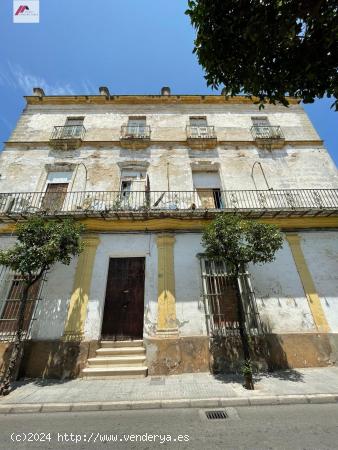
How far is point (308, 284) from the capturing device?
316 inches

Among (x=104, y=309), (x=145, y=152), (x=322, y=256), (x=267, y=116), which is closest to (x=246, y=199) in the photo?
(x=322, y=256)

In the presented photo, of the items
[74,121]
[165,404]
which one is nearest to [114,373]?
[165,404]

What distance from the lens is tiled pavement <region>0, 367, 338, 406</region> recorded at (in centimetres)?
471

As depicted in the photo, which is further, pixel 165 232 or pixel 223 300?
pixel 165 232

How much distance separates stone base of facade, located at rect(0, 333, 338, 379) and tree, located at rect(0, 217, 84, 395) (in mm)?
650

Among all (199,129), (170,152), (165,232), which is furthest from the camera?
(199,129)

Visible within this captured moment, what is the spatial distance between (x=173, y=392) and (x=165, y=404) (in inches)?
27.9

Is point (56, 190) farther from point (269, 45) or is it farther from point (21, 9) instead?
point (269, 45)

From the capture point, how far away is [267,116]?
1373cm

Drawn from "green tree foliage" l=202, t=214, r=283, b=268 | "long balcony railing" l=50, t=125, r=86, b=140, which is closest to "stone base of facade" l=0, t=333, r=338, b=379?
"green tree foliage" l=202, t=214, r=283, b=268

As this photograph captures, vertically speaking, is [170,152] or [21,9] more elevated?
[21,9]

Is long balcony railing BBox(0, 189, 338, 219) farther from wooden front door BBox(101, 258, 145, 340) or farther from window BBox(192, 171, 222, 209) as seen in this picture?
wooden front door BBox(101, 258, 145, 340)

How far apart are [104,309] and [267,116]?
13.6 m

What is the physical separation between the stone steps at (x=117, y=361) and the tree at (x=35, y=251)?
2017 mm
